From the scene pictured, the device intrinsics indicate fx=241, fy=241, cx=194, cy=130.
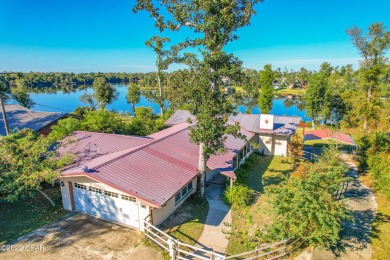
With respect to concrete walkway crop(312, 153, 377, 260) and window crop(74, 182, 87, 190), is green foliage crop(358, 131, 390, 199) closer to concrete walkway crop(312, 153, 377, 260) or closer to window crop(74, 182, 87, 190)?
concrete walkway crop(312, 153, 377, 260)

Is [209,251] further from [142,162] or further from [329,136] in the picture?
[329,136]

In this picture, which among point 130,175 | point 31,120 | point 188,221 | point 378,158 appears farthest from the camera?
point 31,120

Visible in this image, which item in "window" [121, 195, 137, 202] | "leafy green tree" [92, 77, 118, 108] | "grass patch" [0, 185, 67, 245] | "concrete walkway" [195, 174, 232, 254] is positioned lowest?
"concrete walkway" [195, 174, 232, 254]

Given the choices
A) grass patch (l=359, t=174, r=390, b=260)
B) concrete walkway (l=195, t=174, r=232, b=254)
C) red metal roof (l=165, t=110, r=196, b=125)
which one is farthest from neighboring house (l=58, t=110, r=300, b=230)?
red metal roof (l=165, t=110, r=196, b=125)

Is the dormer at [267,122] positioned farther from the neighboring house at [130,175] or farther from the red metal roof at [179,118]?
the red metal roof at [179,118]

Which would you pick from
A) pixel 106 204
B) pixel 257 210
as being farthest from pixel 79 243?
pixel 257 210

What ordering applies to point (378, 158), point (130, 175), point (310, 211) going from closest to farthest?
point (310, 211), point (130, 175), point (378, 158)

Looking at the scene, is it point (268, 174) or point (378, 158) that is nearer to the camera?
point (378, 158)

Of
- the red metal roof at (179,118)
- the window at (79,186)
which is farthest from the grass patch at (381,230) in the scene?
the red metal roof at (179,118)
